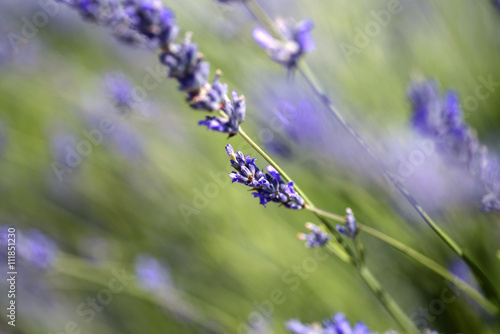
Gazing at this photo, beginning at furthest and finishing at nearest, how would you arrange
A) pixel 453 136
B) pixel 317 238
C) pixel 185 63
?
pixel 453 136, pixel 317 238, pixel 185 63

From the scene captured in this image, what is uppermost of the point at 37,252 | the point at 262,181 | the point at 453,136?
the point at 453,136

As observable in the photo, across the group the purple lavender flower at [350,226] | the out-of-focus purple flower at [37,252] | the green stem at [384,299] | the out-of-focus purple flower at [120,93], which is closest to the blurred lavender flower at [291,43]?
the purple lavender flower at [350,226]

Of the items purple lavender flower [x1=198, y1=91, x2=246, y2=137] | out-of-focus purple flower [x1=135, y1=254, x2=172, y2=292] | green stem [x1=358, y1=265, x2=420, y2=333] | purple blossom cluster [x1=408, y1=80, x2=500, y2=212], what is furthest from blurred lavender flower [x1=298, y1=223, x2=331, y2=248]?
out-of-focus purple flower [x1=135, y1=254, x2=172, y2=292]

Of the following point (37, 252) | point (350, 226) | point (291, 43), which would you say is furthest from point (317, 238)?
point (37, 252)

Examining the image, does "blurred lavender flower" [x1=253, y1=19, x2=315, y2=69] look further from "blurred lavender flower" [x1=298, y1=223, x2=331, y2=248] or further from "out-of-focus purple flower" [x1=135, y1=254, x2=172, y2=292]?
"out-of-focus purple flower" [x1=135, y1=254, x2=172, y2=292]

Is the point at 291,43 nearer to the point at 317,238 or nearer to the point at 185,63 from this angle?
the point at 185,63

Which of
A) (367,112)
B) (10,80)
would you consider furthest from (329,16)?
(10,80)

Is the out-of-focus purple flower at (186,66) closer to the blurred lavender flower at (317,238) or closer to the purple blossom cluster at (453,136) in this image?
the blurred lavender flower at (317,238)
